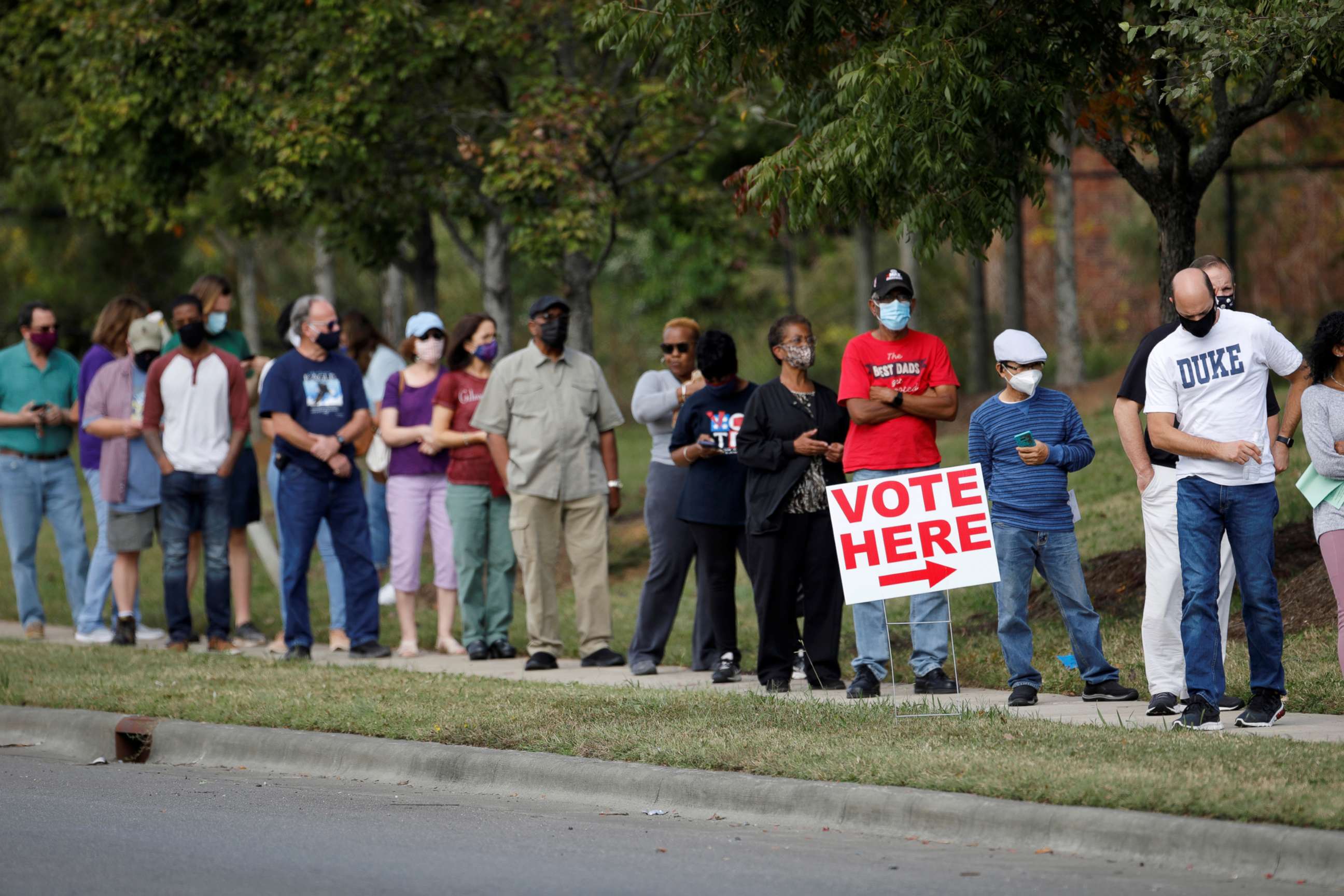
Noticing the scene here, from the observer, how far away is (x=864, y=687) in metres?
8.88

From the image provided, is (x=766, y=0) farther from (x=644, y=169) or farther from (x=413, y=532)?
(x=644, y=169)

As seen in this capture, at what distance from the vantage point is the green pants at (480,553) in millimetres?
11195

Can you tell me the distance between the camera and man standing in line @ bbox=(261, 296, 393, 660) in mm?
11141

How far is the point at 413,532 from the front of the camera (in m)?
Answer: 11.6

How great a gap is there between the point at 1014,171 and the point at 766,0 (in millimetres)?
1755

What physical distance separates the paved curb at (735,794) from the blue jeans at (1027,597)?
7.06 ft

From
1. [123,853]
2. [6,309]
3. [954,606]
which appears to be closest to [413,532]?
[954,606]

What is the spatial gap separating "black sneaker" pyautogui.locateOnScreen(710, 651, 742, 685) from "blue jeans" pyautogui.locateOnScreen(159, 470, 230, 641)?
381cm

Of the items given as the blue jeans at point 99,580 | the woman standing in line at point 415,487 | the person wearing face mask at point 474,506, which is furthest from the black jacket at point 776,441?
the blue jeans at point 99,580

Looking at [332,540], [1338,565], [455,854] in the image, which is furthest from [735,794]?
[332,540]

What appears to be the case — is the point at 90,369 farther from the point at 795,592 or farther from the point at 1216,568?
the point at 1216,568

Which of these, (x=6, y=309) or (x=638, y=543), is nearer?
(x=638, y=543)

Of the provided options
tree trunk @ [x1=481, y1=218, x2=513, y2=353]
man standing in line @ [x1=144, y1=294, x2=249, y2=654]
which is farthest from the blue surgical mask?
tree trunk @ [x1=481, y1=218, x2=513, y2=353]

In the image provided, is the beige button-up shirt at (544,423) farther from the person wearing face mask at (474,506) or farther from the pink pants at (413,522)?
the pink pants at (413,522)
